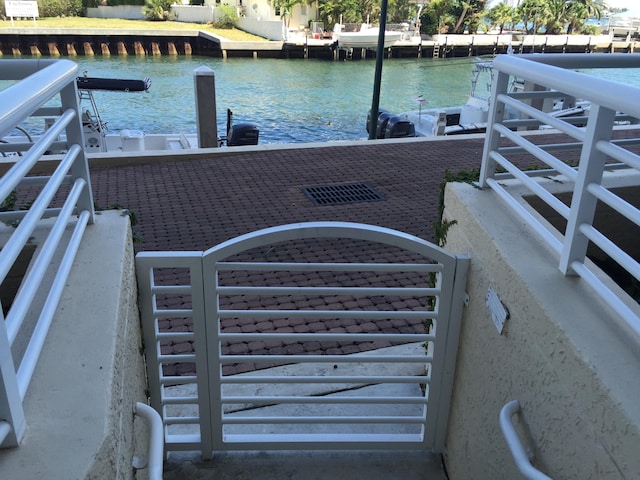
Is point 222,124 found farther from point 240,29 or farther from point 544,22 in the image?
point 544,22

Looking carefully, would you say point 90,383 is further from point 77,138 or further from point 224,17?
point 224,17

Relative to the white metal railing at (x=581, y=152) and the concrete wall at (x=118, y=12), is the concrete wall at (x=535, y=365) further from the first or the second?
the concrete wall at (x=118, y=12)

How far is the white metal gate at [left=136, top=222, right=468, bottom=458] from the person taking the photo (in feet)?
8.93

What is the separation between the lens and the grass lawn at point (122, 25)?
147ft

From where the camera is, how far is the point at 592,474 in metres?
1.76

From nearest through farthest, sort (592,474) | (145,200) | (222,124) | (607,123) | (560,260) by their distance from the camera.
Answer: (592,474) < (607,123) < (560,260) < (145,200) < (222,124)

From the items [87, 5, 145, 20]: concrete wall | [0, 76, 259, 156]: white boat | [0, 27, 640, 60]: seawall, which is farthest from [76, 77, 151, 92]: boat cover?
[87, 5, 145, 20]: concrete wall

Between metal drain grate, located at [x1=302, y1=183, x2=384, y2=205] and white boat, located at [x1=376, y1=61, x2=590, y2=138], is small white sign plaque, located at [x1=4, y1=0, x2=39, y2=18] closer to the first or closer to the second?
white boat, located at [x1=376, y1=61, x2=590, y2=138]

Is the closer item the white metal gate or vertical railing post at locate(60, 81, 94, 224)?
vertical railing post at locate(60, 81, 94, 224)

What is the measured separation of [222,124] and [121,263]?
2121 centimetres

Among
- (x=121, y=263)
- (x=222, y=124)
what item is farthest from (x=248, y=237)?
(x=222, y=124)

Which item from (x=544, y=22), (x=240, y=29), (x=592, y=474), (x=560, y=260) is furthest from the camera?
(x=544, y=22)

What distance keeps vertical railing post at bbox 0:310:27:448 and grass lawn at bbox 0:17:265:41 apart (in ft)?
157

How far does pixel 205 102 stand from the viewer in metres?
10.1
